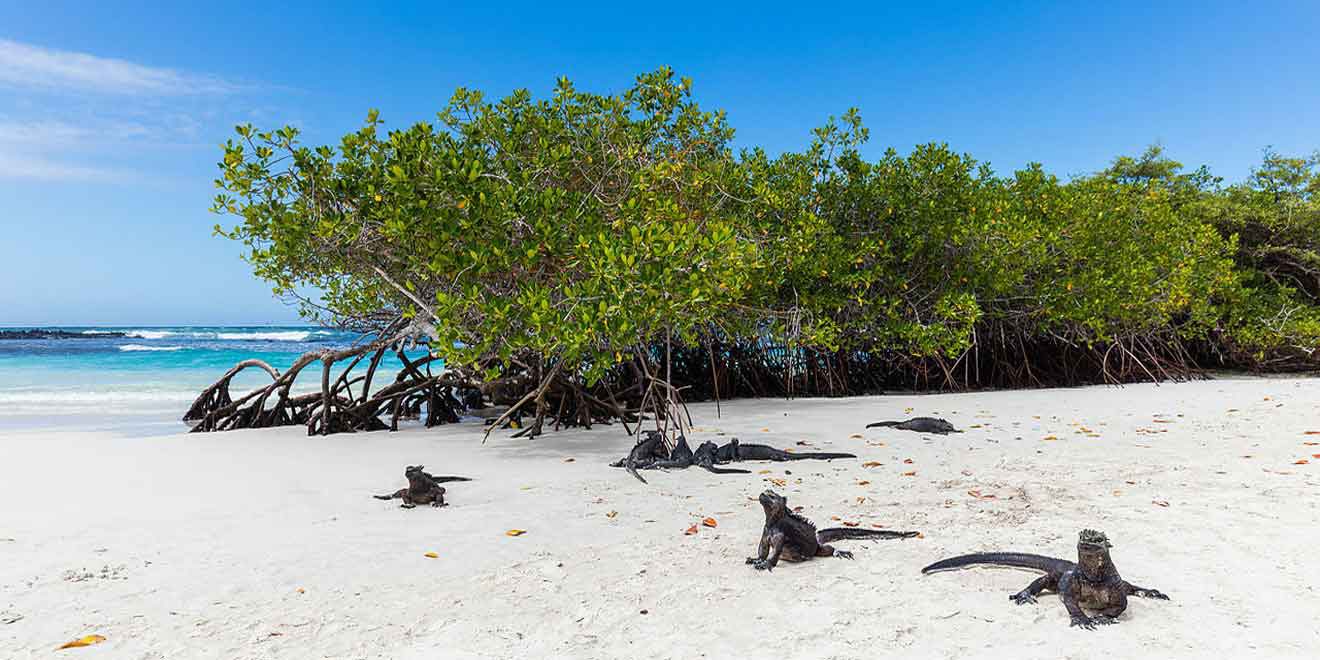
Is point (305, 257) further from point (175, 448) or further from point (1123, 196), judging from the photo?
point (1123, 196)

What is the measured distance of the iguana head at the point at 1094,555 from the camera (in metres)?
2.43

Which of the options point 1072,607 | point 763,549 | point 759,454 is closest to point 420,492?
point 763,549

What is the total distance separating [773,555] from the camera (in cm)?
301

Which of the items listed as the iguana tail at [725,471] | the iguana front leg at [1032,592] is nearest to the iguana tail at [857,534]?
the iguana front leg at [1032,592]

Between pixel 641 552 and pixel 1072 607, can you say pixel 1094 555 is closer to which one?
pixel 1072 607

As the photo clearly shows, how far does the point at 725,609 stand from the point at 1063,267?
1052 cm

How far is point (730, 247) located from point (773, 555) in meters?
3.34

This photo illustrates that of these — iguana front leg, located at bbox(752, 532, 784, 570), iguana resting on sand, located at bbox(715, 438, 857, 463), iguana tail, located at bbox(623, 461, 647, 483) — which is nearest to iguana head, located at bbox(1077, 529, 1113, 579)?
iguana front leg, located at bbox(752, 532, 784, 570)

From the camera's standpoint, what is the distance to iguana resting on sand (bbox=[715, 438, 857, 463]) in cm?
552

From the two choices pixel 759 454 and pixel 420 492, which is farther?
pixel 759 454

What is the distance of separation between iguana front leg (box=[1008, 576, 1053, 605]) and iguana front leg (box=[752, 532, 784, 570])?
880 millimetres

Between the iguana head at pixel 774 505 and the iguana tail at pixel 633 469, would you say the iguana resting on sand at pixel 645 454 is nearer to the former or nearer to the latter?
the iguana tail at pixel 633 469

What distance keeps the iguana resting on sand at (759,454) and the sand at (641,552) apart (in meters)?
0.25

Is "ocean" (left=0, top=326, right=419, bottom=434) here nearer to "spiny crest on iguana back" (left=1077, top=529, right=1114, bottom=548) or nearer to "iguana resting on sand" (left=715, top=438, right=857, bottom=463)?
"iguana resting on sand" (left=715, top=438, right=857, bottom=463)
